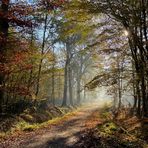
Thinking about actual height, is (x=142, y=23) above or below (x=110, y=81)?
above

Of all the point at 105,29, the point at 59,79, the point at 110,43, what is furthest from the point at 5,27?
the point at 59,79

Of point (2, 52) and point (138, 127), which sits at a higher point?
point (2, 52)

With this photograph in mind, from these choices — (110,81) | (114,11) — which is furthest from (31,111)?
(114,11)

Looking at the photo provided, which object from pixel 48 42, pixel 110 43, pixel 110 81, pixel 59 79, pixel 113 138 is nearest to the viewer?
pixel 113 138

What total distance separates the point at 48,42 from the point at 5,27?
569 inches

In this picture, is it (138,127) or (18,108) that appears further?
(18,108)

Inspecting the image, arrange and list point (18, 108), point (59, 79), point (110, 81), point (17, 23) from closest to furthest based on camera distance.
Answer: point (17, 23)
point (110, 81)
point (18, 108)
point (59, 79)

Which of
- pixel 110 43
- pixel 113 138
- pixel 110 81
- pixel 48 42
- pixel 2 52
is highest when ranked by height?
pixel 48 42

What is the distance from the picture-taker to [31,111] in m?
24.3

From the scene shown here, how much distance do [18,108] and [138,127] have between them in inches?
405

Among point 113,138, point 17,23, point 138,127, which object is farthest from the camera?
point 138,127

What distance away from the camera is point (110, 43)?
2100 centimetres

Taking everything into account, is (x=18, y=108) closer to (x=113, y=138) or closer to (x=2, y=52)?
(x=2, y=52)

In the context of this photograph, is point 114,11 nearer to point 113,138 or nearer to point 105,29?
point 105,29
